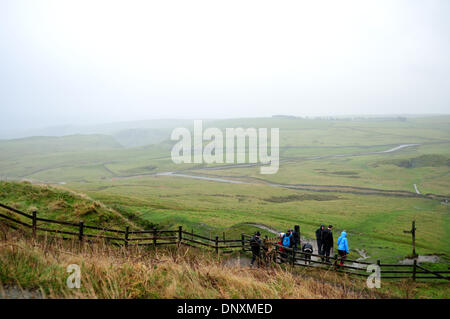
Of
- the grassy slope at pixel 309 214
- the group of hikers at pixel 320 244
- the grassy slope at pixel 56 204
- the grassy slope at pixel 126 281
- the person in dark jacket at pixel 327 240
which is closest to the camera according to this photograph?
the grassy slope at pixel 126 281

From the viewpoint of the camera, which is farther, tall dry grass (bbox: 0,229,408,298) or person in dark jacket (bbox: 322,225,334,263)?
person in dark jacket (bbox: 322,225,334,263)

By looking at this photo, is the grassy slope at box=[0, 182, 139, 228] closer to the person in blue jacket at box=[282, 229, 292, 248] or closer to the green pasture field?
the green pasture field

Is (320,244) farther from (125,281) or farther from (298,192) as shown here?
(298,192)

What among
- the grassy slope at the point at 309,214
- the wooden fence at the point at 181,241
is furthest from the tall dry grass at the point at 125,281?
the grassy slope at the point at 309,214

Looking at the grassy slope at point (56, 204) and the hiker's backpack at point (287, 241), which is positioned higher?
the grassy slope at point (56, 204)

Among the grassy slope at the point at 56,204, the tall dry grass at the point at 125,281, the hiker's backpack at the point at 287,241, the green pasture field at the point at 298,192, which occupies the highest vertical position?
the tall dry grass at the point at 125,281

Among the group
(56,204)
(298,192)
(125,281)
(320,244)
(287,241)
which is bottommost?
(298,192)

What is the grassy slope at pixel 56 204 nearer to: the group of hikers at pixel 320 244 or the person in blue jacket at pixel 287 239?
the group of hikers at pixel 320 244

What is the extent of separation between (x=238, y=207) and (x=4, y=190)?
38.3 m

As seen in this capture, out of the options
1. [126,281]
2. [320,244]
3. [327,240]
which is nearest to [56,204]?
[320,244]

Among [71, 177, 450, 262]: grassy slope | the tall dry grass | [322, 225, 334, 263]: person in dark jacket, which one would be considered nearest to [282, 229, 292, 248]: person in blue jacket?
[322, 225, 334, 263]: person in dark jacket

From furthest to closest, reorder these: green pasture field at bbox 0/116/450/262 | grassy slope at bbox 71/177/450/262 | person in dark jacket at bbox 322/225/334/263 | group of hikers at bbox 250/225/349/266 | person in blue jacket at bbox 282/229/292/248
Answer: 1. green pasture field at bbox 0/116/450/262
2. grassy slope at bbox 71/177/450/262
3. person in blue jacket at bbox 282/229/292/248
4. person in dark jacket at bbox 322/225/334/263
5. group of hikers at bbox 250/225/349/266

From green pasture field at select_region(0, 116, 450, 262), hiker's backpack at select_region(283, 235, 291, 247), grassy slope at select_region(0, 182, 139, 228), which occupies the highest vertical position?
grassy slope at select_region(0, 182, 139, 228)
